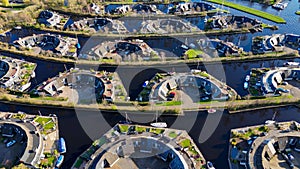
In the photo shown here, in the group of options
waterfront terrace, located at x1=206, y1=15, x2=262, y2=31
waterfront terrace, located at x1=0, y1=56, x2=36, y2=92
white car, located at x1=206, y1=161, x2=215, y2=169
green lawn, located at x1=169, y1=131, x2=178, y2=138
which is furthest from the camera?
waterfront terrace, located at x1=206, y1=15, x2=262, y2=31

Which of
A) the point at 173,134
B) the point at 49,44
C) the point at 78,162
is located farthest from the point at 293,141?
the point at 49,44

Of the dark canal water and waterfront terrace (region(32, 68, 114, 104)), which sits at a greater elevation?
waterfront terrace (region(32, 68, 114, 104))

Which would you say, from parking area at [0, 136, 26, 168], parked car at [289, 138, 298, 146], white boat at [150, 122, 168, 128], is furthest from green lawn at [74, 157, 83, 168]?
parked car at [289, 138, 298, 146]

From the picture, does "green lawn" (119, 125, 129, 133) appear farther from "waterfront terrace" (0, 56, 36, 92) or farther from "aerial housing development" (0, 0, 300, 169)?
"waterfront terrace" (0, 56, 36, 92)

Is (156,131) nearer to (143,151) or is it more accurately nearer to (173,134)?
(173,134)

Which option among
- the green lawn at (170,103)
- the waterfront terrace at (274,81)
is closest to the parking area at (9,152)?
the green lawn at (170,103)

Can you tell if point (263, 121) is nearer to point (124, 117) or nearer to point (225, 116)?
point (225, 116)
